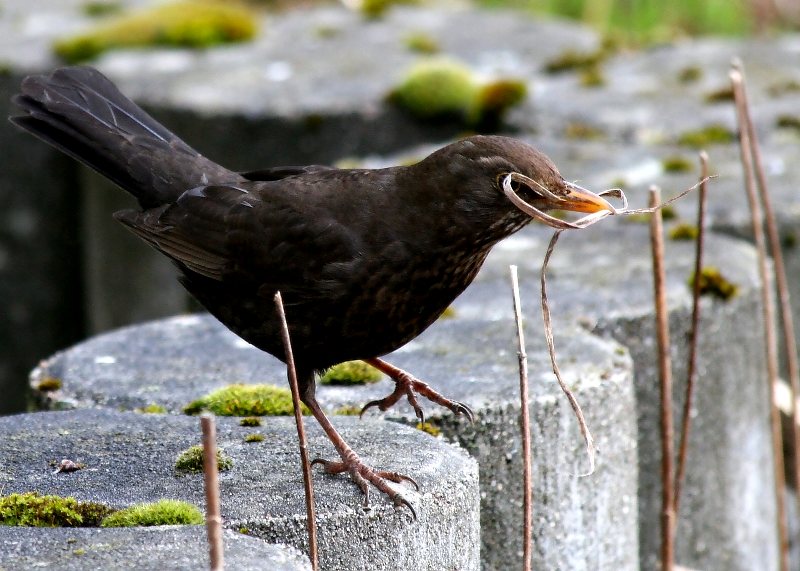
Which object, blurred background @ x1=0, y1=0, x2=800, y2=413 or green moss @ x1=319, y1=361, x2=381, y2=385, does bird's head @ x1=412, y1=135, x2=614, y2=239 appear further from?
blurred background @ x1=0, y1=0, x2=800, y2=413

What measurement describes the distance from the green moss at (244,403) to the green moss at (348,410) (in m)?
0.14

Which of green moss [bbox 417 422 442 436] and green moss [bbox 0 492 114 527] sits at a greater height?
green moss [bbox 417 422 442 436]

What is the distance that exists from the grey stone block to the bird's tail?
0.54 metres

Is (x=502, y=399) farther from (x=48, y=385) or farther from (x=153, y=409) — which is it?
(x=48, y=385)

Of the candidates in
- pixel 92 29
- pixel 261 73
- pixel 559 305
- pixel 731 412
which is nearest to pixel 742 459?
pixel 731 412

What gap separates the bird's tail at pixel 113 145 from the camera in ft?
12.6

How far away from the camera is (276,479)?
300cm

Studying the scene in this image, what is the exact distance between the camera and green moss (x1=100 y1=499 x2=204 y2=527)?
277 cm

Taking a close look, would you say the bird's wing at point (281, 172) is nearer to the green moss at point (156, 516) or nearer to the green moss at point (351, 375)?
the green moss at point (351, 375)

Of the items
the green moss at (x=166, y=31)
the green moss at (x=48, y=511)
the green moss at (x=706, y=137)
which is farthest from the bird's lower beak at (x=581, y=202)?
the green moss at (x=166, y=31)

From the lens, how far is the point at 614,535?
3.73 metres

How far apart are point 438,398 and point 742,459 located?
1678mm

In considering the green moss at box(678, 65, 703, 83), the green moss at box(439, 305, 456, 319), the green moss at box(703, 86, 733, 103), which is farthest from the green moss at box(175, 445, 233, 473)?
the green moss at box(678, 65, 703, 83)

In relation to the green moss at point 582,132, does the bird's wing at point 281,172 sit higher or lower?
lower
